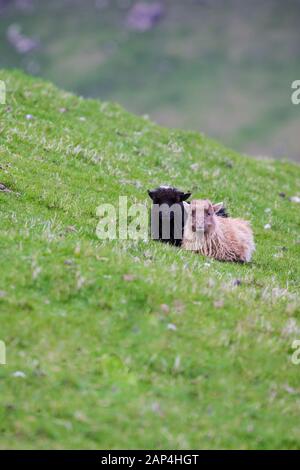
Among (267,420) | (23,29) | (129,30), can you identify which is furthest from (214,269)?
(23,29)

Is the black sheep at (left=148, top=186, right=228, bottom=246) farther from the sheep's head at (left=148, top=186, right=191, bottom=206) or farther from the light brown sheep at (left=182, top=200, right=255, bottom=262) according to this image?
the light brown sheep at (left=182, top=200, right=255, bottom=262)

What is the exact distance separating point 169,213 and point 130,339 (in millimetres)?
6437

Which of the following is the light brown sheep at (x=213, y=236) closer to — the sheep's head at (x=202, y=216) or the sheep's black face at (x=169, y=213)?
the sheep's head at (x=202, y=216)

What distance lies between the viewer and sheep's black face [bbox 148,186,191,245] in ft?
57.7

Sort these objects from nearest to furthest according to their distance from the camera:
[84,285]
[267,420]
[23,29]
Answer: [267,420], [84,285], [23,29]

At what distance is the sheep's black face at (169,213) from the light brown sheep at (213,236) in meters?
0.20

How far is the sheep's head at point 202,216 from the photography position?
17062mm

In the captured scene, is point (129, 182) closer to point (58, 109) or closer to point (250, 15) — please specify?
point (58, 109)

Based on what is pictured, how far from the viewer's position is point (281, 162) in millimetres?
30469

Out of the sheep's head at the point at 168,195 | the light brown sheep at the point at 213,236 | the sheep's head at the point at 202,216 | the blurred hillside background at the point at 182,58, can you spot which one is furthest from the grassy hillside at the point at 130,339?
the blurred hillside background at the point at 182,58

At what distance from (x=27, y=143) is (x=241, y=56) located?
125 m

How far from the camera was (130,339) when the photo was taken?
11531 millimetres

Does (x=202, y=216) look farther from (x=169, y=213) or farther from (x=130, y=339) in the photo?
(x=130, y=339)

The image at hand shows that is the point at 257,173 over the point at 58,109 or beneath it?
beneath
